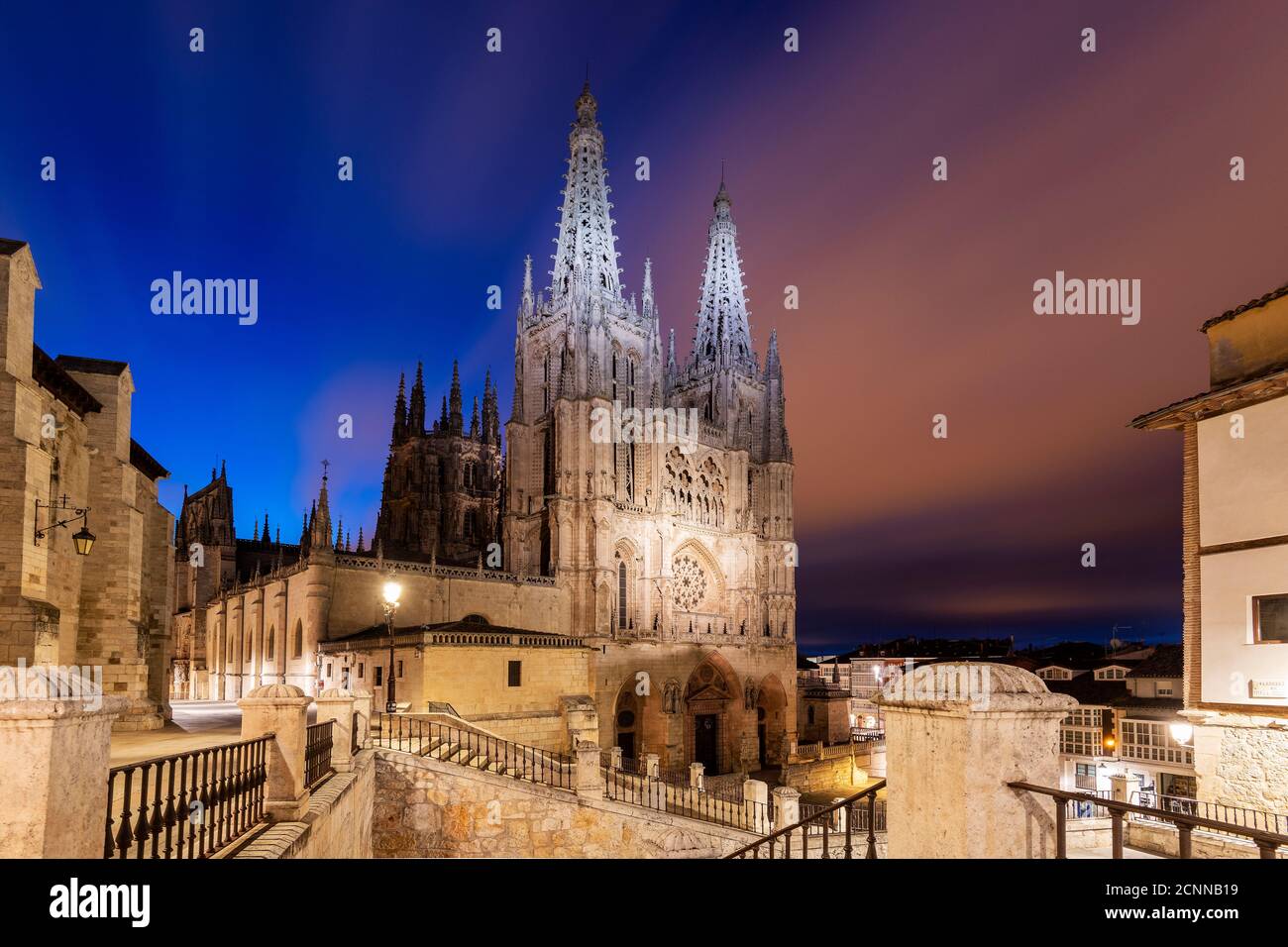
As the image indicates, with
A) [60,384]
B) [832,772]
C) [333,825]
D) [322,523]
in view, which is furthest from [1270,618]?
[832,772]

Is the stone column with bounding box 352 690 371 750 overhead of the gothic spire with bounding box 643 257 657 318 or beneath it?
beneath

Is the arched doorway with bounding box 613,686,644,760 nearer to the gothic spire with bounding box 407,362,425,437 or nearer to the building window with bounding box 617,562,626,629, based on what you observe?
the building window with bounding box 617,562,626,629

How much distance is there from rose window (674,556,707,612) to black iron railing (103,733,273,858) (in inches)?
1529

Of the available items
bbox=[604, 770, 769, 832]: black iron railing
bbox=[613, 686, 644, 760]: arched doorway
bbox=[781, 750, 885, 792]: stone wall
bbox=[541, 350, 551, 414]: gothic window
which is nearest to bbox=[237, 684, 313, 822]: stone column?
bbox=[604, 770, 769, 832]: black iron railing

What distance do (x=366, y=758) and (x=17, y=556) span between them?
805 cm

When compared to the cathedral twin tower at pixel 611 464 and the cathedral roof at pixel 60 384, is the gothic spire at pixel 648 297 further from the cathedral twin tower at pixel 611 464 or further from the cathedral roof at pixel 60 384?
the cathedral roof at pixel 60 384

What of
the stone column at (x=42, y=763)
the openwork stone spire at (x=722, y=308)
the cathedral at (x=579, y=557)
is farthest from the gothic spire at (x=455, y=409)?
the stone column at (x=42, y=763)

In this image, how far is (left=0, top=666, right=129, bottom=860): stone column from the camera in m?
3.96

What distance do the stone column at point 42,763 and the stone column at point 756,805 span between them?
60.1ft
